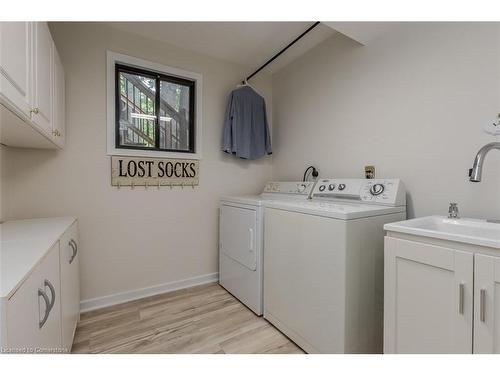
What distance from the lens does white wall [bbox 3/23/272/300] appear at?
183 cm

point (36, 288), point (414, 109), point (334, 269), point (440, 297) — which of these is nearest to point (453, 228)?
point (440, 297)

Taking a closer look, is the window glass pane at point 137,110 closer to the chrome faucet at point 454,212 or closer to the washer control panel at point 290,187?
the washer control panel at point 290,187

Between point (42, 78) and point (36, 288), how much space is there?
1.07 meters

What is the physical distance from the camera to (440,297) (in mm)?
963

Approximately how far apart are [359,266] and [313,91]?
176 cm

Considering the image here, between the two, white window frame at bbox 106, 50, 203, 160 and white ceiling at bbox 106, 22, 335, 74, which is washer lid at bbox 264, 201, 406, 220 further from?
white ceiling at bbox 106, 22, 335, 74

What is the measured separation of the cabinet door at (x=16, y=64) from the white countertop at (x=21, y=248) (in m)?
0.55

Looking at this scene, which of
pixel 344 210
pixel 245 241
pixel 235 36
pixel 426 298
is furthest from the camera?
pixel 235 36

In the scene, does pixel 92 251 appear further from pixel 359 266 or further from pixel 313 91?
pixel 313 91

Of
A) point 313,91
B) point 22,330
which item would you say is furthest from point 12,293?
point 313,91

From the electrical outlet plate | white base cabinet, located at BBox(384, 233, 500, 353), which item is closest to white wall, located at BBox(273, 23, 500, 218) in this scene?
the electrical outlet plate

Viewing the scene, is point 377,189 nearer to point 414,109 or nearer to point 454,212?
point 454,212

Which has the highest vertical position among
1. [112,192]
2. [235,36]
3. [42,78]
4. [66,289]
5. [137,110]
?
[235,36]

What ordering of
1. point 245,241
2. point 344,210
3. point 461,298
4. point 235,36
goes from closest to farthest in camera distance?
1. point 461,298
2. point 344,210
3. point 245,241
4. point 235,36
